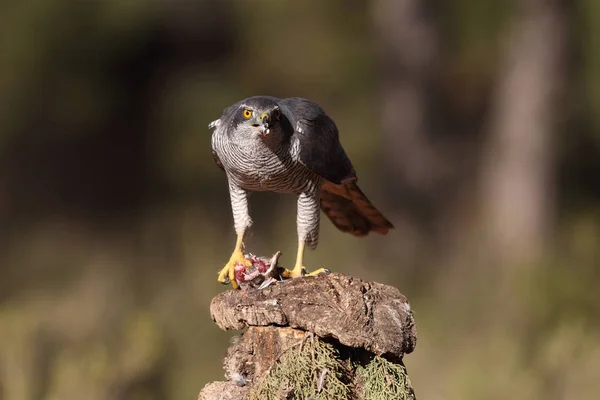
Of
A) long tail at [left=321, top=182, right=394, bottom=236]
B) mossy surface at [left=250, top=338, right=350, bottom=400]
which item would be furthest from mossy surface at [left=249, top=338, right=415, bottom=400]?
long tail at [left=321, top=182, right=394, bottom=236]

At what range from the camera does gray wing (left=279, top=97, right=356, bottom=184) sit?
181 inches

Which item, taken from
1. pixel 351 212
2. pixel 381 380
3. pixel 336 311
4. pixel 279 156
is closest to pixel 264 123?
pixel 279 156

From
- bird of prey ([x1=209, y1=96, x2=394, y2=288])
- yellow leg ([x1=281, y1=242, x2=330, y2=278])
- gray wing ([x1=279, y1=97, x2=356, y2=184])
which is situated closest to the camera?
yellow leg ([x1=281, y1=242, x2=330, y2=278])

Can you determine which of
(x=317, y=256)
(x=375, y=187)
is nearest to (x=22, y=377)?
(x=317, y=256)

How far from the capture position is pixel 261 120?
169 inches

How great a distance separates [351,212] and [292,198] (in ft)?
31.6

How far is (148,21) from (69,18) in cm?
201

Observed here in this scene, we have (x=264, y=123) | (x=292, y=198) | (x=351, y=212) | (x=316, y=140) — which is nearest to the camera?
(x=264, y=123)

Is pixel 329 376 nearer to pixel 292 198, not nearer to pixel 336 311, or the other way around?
pixel 336 311

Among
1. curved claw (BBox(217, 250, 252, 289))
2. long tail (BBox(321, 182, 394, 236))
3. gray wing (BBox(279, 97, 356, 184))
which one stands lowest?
curved claw (BBox(217, 250, 252, 289))

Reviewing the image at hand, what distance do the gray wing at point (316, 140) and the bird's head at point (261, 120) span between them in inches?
6.6

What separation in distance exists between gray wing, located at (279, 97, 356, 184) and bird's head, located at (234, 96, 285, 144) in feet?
0.55

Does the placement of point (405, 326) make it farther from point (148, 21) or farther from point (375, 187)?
point (148, 21)

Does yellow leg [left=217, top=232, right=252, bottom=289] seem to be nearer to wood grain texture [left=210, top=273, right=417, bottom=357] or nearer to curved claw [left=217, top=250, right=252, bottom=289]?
curved claw [left=217, top=250, right=252, bottom=289]
